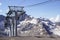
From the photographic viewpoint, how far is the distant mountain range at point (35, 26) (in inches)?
1385

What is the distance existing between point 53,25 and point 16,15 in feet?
34.4

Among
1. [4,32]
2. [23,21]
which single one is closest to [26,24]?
[23,21]

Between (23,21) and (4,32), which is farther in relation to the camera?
(23,21)

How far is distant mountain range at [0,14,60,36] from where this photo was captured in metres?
35.2

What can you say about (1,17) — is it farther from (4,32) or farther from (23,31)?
(23,31)

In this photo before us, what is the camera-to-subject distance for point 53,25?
35156mm

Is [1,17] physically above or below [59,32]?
above

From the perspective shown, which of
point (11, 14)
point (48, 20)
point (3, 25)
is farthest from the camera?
point (48, 20)

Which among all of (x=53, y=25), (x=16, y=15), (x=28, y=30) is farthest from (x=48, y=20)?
(x=16, y=15)

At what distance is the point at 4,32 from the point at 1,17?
391cm

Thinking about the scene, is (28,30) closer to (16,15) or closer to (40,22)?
(40,22)

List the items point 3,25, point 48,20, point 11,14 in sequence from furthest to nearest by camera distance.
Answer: point 48,20 → point 3,25 → point 11,14

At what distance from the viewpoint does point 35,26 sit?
1458 inches

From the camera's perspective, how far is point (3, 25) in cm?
3425
